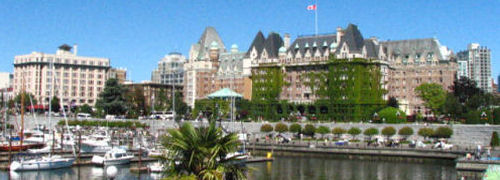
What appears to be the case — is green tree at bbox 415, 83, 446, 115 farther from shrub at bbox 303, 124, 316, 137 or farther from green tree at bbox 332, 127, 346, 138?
shrub at bbox 303, 124, 316, 137

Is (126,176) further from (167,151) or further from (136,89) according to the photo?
(136,89)

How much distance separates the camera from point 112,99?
172 metres

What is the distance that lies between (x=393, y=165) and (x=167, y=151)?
58.5 m

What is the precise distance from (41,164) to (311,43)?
87.9 meters

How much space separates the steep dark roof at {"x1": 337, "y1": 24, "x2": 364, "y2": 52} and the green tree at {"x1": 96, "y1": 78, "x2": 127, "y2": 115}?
63.9 metres

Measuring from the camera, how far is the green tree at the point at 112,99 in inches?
6703

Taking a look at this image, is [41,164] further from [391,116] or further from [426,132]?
[391,116]

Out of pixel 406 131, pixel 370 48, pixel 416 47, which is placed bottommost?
pixel 406 131

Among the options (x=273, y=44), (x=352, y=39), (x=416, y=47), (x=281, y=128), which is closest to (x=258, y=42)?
(x=273, y=44)

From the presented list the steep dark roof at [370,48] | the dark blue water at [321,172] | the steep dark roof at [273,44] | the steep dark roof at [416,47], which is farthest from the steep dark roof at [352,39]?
the dark blue water at [321,172]

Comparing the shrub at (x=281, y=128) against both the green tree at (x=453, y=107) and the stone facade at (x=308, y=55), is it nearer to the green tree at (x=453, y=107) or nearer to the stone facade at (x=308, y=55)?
the stone facade at (x=308, y=55)

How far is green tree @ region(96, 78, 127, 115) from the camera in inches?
6703

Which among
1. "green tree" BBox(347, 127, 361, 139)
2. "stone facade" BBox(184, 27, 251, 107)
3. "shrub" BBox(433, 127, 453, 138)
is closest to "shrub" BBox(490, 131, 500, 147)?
"shrub" BBox(433, 127, 453, 138)

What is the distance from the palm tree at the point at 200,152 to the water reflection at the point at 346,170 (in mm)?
40160
